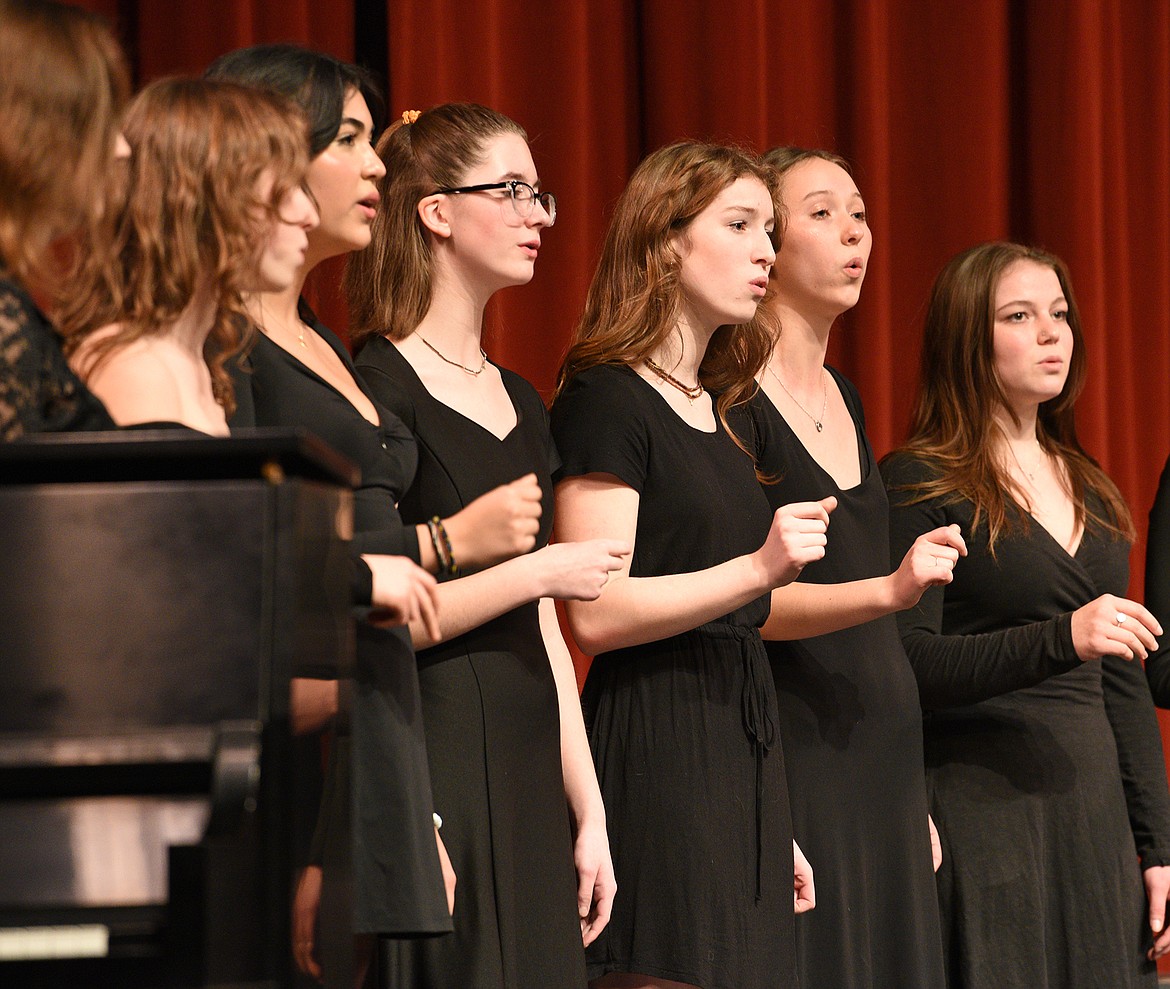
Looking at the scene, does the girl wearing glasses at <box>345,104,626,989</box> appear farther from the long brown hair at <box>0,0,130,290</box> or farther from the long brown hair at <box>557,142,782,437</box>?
the long brown hair at <box>0,0,130,290</box>

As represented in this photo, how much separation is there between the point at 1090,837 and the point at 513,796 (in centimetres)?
123

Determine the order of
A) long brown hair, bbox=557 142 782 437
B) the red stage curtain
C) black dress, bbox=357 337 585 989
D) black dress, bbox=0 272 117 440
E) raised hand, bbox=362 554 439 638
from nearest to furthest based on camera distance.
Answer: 1. black dress, bbox=0 272 117 440
2. raised hand, bbox=362 554 439 638
3. black dress, bbox=357 337 585 989
4. long brown hair, bbox=557 142 782 437
5. the red stage curtain

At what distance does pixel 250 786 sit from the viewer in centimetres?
92

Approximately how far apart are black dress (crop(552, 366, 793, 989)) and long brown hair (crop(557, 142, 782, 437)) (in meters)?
0.08

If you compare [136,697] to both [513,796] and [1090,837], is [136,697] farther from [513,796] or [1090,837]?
[1090,837]

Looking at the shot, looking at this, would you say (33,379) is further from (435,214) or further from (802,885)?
(802,885)

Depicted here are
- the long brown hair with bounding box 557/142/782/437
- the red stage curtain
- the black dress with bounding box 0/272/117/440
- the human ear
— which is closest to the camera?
the black dress with bounding box 0/272/117/440

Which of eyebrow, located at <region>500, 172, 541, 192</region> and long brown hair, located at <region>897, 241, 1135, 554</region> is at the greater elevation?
eyebrow, located at <region>500, 172, 541, 192</region>

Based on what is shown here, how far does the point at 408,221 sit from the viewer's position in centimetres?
206

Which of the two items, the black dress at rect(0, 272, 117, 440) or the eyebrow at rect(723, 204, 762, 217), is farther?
the eyebrow at rect(723, 204, 762, 217)

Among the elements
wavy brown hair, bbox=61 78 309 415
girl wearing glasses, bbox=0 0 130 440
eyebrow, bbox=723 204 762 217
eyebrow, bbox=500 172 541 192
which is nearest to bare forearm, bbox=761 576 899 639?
eyebrow, bbox=723 204 762 217

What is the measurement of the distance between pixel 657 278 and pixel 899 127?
182cm

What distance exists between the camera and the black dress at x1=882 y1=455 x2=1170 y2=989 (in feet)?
8.19

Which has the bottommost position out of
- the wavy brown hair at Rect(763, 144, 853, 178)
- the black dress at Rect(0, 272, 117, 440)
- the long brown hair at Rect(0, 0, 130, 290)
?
the black dress at Rect(0, 272, 117, 440)
